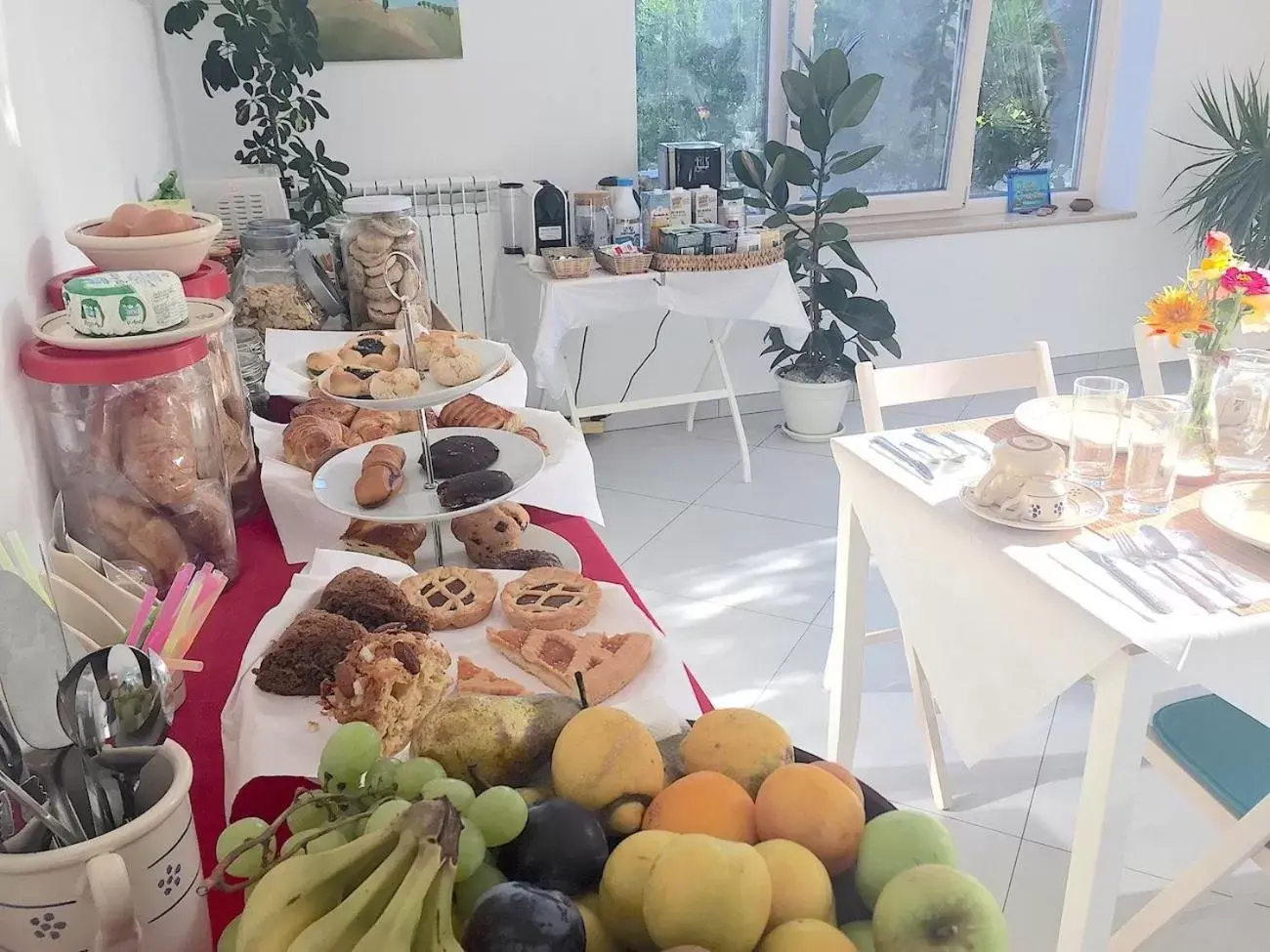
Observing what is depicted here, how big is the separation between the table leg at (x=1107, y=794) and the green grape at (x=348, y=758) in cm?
106

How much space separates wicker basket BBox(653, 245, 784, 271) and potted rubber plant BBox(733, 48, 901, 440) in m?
0.27

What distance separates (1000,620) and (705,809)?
3.43 feet

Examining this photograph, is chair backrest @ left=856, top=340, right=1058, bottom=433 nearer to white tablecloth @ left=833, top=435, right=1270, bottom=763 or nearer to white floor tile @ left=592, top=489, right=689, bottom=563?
white tablecloth @ left=833, top=435, right=1270, bottom=763

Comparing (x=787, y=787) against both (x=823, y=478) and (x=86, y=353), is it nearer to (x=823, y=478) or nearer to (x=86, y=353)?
(x=86, y=353)

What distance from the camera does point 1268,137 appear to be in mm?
4141

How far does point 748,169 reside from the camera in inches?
150

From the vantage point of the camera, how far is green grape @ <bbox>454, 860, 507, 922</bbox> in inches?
21.3

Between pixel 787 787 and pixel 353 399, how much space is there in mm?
800

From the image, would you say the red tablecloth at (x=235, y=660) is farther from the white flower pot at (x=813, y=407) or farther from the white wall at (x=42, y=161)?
the white flower pot at (x=813, y=407)

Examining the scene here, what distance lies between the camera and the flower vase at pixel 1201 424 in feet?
5.57

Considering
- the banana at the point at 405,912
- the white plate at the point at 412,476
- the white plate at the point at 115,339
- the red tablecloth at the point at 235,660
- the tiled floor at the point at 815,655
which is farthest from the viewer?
the tiled floor at the point at 815,655

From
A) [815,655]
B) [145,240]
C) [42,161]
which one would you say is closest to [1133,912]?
[815,655]

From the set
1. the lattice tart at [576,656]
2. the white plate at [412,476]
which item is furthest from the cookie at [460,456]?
the lattice tart at [576,656]

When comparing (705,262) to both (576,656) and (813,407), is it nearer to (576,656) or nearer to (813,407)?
(813,407)
